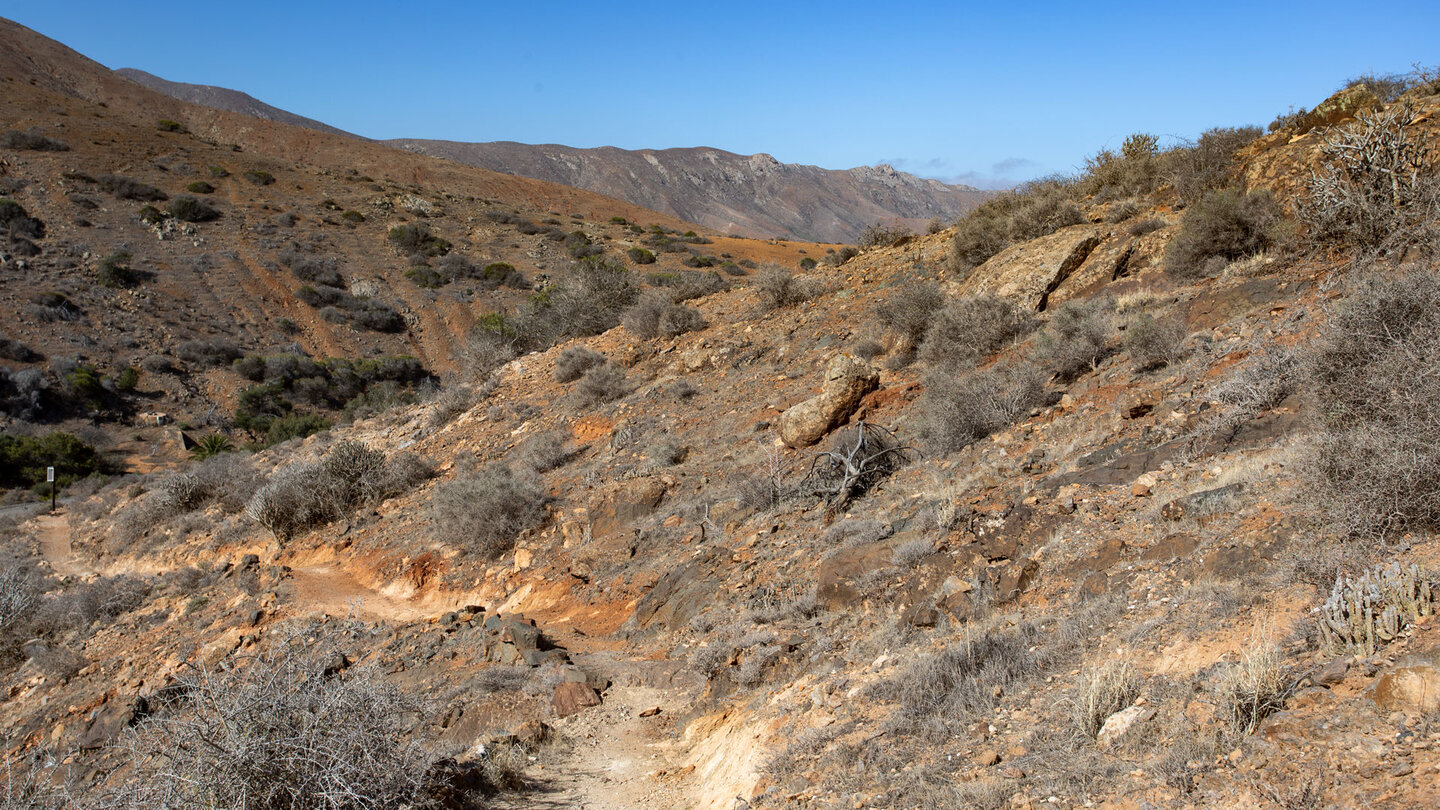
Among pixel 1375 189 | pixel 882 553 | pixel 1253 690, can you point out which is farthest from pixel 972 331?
pixel 1253 690

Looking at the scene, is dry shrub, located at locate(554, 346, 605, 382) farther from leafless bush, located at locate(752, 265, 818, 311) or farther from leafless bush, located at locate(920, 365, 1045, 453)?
leafless bush, located at locate(920, 365, 1045, 453)

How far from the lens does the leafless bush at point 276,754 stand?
3324 mm

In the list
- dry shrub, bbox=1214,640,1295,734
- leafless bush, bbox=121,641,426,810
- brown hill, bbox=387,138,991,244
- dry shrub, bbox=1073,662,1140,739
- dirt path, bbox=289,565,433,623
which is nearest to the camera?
dry shrub, bbox=1214,640,1295,734

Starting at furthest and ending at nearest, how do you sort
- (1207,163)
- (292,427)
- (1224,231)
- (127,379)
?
(127,379) → (292,427) → (1207,163) → (1224,231)

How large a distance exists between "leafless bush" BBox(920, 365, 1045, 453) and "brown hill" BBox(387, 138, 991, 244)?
8352 centimetres

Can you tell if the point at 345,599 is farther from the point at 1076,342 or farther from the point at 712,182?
the point at 712,182

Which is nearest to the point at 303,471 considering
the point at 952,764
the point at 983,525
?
the point at 983,525

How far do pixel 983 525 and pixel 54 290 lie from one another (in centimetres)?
3810

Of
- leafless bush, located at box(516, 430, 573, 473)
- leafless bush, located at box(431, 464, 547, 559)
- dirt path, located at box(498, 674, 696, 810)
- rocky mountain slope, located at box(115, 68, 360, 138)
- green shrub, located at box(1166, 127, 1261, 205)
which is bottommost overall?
dirt path, located at box(498, 674, 696, 810)

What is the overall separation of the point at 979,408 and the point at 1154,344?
1.96m

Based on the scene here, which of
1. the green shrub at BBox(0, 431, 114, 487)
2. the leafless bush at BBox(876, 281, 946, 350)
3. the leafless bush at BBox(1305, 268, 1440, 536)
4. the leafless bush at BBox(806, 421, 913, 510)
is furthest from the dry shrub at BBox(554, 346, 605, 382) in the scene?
the green shrub at BBox(0, 431, 114, 487)

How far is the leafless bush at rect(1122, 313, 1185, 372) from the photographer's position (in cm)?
808

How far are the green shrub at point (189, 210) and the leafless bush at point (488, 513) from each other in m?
36.2

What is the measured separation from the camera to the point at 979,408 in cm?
841
